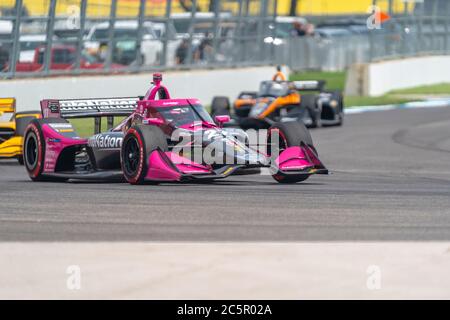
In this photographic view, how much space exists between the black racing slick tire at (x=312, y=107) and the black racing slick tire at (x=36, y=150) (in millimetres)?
9733

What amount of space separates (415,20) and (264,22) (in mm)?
10030

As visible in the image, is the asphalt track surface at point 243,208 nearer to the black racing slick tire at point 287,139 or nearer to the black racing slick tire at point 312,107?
the black racing slick tire at point 287,139

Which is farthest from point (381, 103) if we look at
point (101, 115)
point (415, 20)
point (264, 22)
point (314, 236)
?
point (314, 236)

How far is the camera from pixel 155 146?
1254cm

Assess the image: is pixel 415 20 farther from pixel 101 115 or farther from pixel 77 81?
pixel 101 115

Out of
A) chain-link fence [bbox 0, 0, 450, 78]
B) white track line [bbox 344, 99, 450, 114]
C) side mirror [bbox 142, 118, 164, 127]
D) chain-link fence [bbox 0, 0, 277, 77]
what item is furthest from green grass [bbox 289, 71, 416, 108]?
side mirror [bbox 142, 118, 164, 127]

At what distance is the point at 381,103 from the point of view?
32.2m

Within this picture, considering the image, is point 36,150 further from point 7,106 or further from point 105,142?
point 7,106

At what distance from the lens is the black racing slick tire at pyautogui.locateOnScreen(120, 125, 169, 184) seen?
41.0 ft

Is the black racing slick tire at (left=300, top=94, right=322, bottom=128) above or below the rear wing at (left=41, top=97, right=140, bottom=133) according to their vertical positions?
below

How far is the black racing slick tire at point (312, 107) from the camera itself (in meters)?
23.3

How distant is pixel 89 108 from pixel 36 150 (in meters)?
0.84

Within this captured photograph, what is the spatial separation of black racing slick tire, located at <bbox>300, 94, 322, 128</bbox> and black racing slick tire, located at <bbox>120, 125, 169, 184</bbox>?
419 inches

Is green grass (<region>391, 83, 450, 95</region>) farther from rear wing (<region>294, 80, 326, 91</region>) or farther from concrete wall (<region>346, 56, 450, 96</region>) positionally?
rear wing (<region>294, 80, 326, 91</region>)
